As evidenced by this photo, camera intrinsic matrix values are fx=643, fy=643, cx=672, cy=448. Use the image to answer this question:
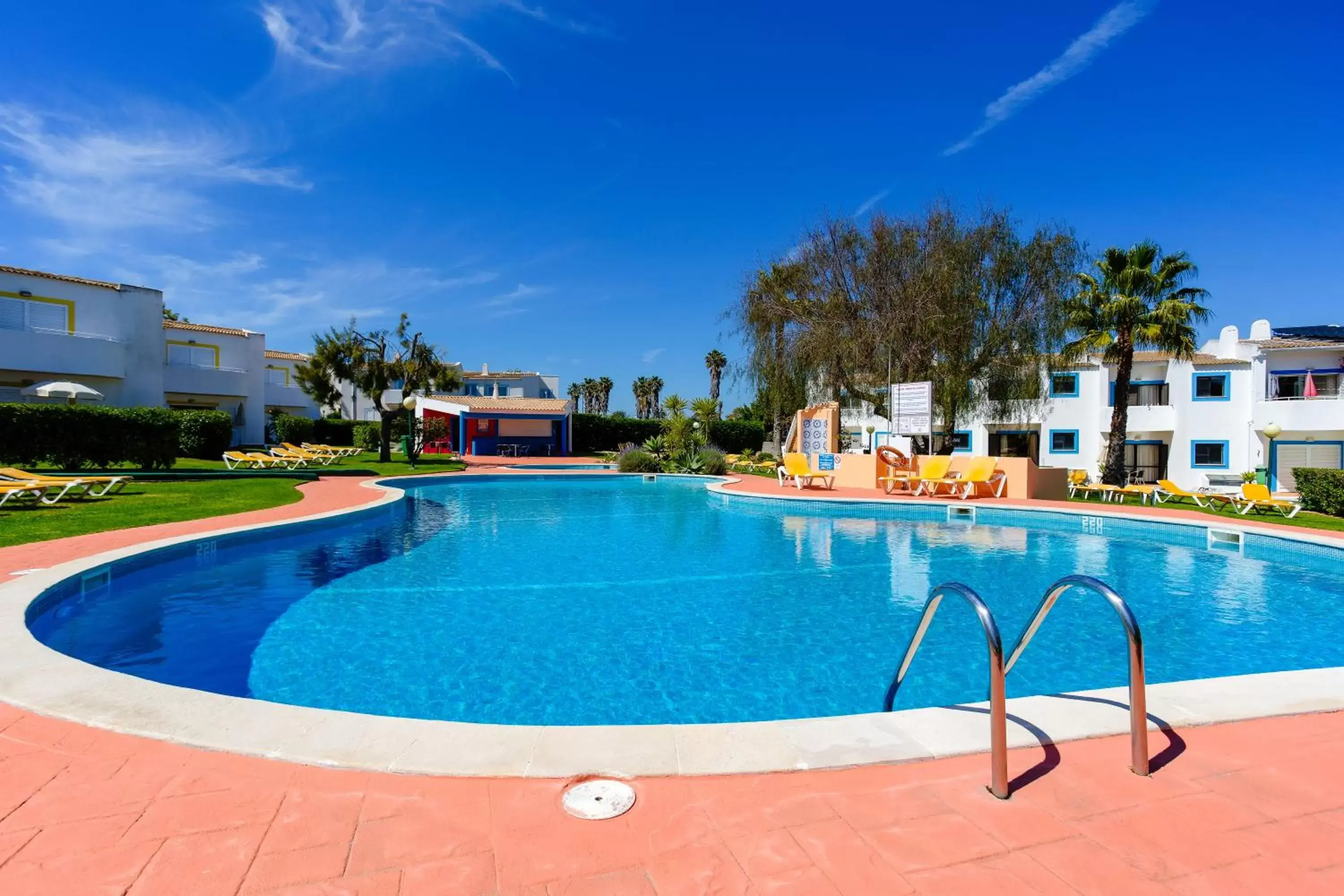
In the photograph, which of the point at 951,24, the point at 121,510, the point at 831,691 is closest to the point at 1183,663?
the point at 831,691

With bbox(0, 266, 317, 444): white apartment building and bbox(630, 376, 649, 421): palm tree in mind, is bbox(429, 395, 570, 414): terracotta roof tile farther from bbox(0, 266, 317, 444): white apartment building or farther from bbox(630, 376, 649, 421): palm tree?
Result: bbox(630, 376, 649, 421): palm tree

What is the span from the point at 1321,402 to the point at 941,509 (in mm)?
23605

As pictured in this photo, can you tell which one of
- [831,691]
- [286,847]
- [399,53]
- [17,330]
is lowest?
[831,691]

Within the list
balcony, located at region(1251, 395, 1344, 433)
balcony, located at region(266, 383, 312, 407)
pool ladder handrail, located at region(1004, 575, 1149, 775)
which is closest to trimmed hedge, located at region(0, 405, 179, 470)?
balcony, located at region(266, 383, 312, 407)

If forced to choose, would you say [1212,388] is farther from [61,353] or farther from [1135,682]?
[61,353]

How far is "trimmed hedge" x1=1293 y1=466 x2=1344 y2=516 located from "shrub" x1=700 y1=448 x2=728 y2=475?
17.1m

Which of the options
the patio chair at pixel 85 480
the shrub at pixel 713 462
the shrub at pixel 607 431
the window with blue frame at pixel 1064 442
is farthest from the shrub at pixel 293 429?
the window with blue frame at pixel 1064 442

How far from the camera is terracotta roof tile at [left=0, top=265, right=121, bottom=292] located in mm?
25656

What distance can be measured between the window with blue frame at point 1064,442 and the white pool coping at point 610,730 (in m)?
30.3

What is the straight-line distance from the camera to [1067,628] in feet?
21.6

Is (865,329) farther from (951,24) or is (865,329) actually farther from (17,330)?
(17,330)

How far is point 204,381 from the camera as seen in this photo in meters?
31.9

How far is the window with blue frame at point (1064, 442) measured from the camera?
30.3 meters

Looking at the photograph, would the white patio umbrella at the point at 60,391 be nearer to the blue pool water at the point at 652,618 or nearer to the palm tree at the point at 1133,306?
the blue pool water at the point at 652,618
